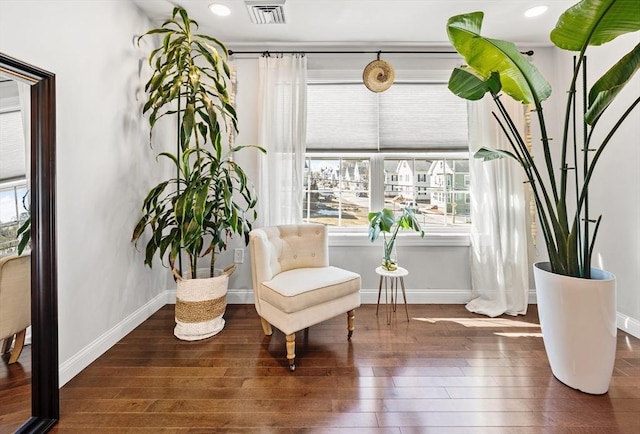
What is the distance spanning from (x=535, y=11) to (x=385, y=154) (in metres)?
1.58

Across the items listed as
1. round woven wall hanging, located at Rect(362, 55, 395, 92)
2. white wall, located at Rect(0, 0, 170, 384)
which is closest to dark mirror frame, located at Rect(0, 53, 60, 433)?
white wall, located at Rect(0, 0, 170, 384)

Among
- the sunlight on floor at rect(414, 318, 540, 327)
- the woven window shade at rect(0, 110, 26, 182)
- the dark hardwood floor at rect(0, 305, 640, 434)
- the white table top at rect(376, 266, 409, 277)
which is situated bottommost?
the dark hardwood floor at rect(0, 305, 640, 434)

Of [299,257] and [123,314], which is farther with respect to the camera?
[299,257]

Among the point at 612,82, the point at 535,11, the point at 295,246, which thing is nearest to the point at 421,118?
the point at 535,11

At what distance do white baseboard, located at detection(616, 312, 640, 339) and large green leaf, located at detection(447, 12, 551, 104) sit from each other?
1923 mm

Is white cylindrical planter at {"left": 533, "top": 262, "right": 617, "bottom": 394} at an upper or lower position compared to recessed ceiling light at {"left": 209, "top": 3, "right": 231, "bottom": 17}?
lower

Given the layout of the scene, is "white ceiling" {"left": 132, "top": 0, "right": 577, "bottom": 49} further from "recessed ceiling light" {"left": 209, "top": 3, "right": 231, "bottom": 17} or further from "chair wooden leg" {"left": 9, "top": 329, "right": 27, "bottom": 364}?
"chair wooden leg" {"left": 9, "top": 329, "right": 27, "bottom": 364}

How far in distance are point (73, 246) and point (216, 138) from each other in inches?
43.8

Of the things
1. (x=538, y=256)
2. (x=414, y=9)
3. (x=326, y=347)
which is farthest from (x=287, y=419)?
(x=414, y=9)

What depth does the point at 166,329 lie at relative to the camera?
7.35ft

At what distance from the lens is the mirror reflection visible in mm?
1189

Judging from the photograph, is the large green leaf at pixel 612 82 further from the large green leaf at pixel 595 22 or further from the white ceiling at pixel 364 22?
the white ceiling at pixel 364 22

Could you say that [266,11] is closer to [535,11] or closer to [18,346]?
[535,11]

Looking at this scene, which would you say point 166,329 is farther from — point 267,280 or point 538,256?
point 538,256
